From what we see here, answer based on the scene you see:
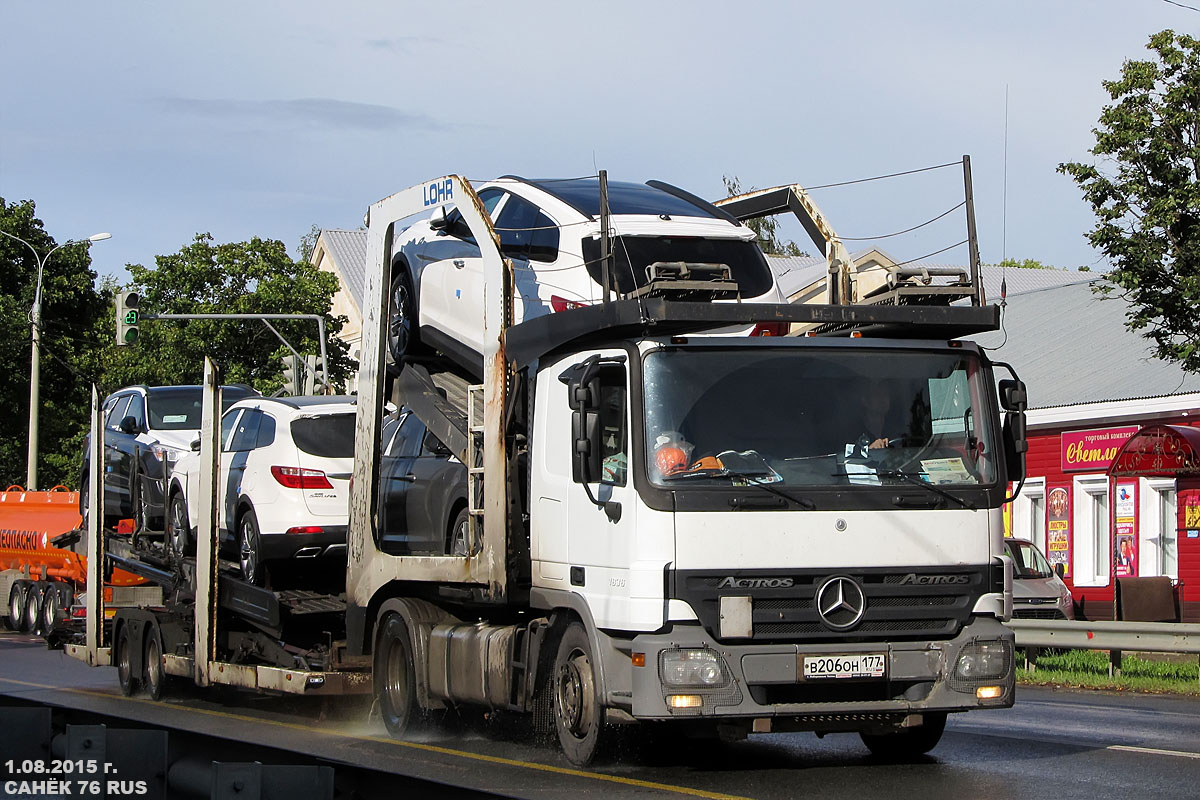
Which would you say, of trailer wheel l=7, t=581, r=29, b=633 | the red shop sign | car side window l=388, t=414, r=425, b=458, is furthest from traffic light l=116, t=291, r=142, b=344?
car side window l=388, t=414, r=425, b=458

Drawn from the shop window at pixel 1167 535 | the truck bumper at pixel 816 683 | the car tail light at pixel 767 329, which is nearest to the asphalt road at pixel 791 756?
the truck bumper at pixel 816 683

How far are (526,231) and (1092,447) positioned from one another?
21.8m

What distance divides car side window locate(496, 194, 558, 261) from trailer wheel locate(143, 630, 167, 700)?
5458 mm

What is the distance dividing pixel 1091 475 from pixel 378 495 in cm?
2182

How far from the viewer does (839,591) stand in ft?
29.9

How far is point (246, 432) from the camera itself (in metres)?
14.2

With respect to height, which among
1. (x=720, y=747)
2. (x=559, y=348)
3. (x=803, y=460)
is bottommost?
(x=720, y=747)

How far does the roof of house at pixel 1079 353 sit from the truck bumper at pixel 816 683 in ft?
61.3

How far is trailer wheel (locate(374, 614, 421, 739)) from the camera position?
1146 cm

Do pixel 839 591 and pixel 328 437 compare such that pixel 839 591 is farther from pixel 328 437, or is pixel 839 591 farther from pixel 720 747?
pixel 328 437

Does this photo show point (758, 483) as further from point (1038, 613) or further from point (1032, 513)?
point (1032, 513)

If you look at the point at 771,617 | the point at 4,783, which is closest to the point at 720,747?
the point at 771,617

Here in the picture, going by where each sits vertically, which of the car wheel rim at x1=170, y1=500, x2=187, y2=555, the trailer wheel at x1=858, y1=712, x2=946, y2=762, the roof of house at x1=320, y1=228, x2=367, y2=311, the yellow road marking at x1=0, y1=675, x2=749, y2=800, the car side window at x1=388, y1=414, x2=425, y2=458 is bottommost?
the yellow road marking at x1=0, y1=675, x2=749, y2=800

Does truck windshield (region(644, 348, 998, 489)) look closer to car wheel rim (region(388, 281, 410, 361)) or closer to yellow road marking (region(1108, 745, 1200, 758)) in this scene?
yellow road marking (region(1108, 745, 1200, 758))
